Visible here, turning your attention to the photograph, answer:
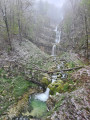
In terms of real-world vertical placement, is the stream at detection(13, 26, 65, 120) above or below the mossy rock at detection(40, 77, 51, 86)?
below

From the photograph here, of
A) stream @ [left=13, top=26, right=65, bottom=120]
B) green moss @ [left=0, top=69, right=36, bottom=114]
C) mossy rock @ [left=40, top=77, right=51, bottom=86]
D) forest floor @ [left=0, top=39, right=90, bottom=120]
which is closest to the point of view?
forest floor @ [left=0, top=39, right=90, bottom=120]

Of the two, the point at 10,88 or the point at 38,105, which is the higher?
the point at 10,88

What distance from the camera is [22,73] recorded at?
30.5 feet

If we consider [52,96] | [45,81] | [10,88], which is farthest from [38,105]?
[10,88]

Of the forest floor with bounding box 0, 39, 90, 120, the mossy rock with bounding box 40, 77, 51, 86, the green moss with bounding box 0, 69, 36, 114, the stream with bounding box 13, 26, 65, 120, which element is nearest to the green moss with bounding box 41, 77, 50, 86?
the mossy rock with bounding box 40, 77, 51, 86

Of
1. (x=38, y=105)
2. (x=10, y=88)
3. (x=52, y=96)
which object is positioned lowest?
(x=38, y=105)

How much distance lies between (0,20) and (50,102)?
42.1ft

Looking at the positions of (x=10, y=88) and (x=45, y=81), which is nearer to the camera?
(x=10, y=88)

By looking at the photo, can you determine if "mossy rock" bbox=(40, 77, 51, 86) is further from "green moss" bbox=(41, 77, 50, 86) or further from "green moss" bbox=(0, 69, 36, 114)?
"green moss" bbox=(0, 69, 36, 114)

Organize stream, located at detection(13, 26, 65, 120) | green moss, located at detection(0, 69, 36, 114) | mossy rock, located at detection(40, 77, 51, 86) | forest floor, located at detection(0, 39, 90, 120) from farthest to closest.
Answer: mossy rock, located at detection(40, 77, 51, 86), green moss, located at detection(0, 69, 36, 114), stream, located at detection(13, 26, 65, 120), forest floor, located at detection(0, 39, 90, 120)

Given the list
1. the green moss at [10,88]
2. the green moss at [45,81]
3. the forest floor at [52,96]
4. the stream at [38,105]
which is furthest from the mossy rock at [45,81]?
the green moss at [10,88]

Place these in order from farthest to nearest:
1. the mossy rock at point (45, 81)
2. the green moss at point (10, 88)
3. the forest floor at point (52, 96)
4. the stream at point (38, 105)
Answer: the mossy rock at point (45, 81)
the green moss at point (10, 88)
the stream at point (38, 105)
the forest floor at point (52, 96)

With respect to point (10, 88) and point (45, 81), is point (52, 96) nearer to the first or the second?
point (45, 81)

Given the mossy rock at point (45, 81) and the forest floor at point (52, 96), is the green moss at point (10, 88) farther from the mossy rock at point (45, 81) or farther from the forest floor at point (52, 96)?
the mossy rock at point (45, 81)
